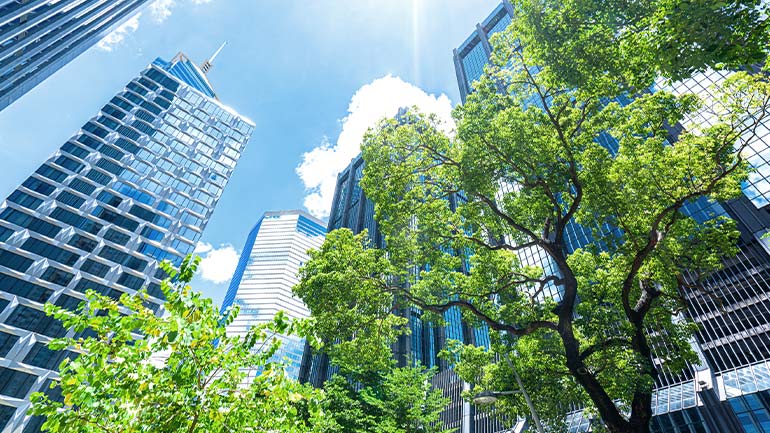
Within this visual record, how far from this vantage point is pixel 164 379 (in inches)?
200

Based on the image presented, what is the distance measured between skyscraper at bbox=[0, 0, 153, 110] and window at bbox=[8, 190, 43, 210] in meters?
11.6

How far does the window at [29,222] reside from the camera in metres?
46.3

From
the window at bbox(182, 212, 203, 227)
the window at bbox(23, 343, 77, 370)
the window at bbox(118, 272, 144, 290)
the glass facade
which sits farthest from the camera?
the glass facade

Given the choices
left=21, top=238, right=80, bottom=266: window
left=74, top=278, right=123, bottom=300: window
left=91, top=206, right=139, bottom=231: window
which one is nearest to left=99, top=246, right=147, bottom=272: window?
left=21, top=238, right=80, bottom=266: window

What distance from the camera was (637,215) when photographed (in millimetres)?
11242

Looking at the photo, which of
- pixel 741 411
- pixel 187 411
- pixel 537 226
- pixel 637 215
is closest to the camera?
pixel 187 411

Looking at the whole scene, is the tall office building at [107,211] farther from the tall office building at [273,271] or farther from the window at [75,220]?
the tall office building at [273,271]

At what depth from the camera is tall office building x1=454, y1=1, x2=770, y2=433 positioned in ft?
81.2

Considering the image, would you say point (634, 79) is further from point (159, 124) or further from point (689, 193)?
point (159, 124)

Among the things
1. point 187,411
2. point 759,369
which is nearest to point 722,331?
point 759,369

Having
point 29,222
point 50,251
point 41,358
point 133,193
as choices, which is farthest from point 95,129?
point 41,358

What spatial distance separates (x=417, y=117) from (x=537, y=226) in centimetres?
577

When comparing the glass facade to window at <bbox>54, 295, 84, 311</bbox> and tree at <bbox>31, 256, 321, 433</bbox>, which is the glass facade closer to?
window at <bbox>54, 295, 84, 311</bbox>

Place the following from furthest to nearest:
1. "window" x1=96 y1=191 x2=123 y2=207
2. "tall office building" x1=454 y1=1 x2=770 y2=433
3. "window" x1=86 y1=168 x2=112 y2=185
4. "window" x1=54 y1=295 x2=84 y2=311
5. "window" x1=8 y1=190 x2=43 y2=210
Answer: "window" x1=86 y1=168 x2=112 y2=185 → "window" x1=96 y1=191 x2=123 y2=207 → "window" x1=8 y1=190 x2=43 y2=210 → "window" x1=54 y1=295 x2=84 y2=311 → "tall office building" x1=454 y1=1 x2=770 y2=433
